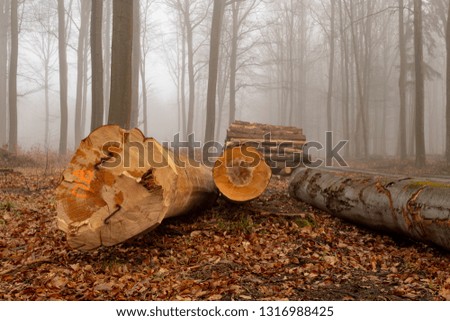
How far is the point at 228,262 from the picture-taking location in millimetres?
4059

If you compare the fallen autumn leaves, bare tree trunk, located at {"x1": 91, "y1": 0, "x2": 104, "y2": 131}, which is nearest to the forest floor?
the fallen autumn leaves

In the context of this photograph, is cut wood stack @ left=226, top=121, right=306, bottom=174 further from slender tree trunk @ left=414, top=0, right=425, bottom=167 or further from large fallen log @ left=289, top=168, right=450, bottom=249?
slender tree trunk @ left=414, top=0, right=425, bottom=167

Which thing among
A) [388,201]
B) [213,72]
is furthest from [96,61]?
[388,201]

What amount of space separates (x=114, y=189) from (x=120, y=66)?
501 cm

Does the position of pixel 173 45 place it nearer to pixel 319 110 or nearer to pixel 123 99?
pixel 319 110

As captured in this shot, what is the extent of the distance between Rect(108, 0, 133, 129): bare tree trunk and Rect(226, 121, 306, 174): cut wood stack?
3.71 metres

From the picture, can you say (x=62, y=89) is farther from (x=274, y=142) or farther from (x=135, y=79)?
(x=274, y=142)

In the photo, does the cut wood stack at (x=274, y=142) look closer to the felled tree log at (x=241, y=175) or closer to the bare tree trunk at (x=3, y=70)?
the felled tree log at (x=241, y=175)

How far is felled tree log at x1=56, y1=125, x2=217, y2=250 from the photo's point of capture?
Answer: 3.74 metres

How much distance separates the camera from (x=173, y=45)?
33375 millimetres

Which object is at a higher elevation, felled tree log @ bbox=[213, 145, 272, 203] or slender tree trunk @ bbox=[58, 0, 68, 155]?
slender tree trunk @ bbox=[58, 0, 68, 155]
